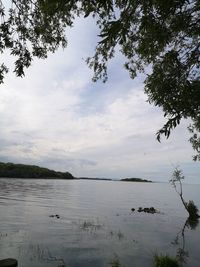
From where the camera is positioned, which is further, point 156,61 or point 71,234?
point 71,234

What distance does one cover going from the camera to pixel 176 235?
37250 millimetres

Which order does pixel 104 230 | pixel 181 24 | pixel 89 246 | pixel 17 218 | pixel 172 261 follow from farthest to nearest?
pixel 17 218, pixel 104 230, pixel 89 246, pixel 172 261, pixel 181 24

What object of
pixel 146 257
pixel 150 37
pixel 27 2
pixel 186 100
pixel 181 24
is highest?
pixel 27 2

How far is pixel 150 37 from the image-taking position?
9.62 metres

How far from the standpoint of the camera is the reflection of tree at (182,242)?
26109 millimetres

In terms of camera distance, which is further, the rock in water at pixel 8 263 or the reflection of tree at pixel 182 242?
the reflection of tree at pixel 182 242

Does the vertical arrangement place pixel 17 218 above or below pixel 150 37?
below

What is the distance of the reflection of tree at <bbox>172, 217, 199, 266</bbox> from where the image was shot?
85.7 ft

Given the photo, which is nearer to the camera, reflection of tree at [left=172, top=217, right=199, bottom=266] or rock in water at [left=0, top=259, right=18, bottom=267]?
rock in water at [left=0, top=259, right=18, bottom=267]

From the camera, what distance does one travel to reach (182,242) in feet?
108

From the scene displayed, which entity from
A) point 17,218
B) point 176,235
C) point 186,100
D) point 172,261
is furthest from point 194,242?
point 186,100

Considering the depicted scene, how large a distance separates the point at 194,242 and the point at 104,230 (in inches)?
370

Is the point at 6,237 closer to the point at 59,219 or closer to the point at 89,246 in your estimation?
the point at 89,246

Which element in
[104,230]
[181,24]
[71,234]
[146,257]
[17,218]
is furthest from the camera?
[17,218]
